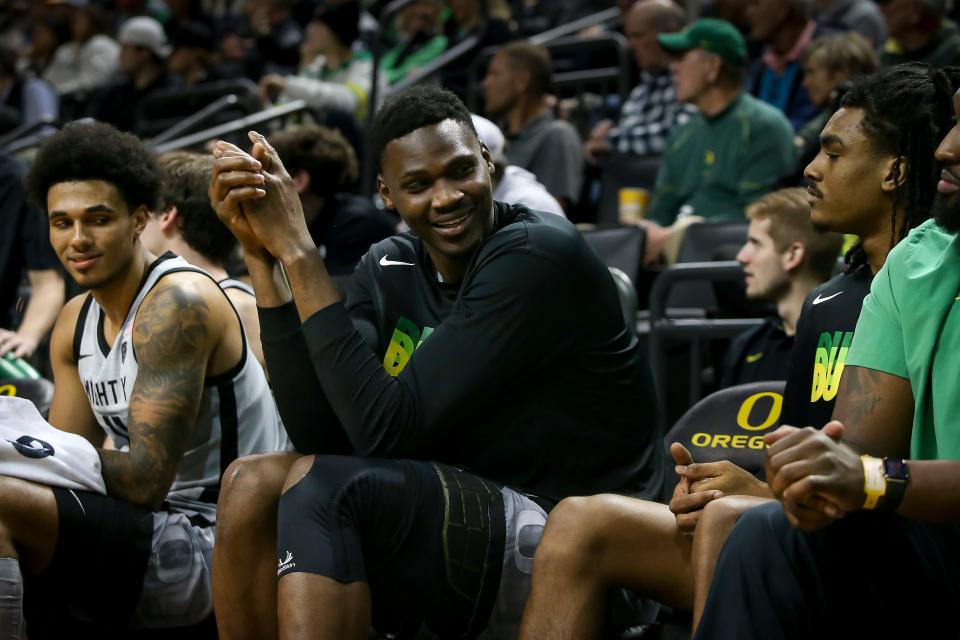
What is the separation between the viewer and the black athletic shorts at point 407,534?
273 centimetres

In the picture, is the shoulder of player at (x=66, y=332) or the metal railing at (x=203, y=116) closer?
the shoulder of player at (x=66, y=332)

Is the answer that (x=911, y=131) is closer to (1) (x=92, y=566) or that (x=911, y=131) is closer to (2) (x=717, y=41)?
(1) (x=92, y=566)

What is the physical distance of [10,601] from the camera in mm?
3061

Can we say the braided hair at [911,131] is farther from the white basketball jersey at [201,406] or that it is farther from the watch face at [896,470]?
the white basketball jersey at [201,406]

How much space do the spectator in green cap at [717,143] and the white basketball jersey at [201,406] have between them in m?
3.01

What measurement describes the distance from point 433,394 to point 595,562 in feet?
1.77

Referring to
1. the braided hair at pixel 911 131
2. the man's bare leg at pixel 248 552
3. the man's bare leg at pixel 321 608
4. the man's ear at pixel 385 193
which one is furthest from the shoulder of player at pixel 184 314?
the braided hair at pixel 911 131

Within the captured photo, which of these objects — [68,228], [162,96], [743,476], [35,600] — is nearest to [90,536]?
[35,600]

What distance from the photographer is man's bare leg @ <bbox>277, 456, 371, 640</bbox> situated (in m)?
2.63

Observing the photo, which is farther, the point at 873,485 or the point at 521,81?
the point at 521,81

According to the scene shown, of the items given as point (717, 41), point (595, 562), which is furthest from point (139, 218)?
point (717, 41)

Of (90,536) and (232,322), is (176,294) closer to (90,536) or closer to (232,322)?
(232,322)

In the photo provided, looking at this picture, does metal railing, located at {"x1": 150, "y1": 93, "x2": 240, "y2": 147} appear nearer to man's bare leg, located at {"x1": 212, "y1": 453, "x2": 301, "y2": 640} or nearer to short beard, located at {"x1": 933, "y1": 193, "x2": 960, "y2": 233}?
man's bare leg, located at {"x1": 212, "y1": 453, "x2": 301, "y2": 640}

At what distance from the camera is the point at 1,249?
596 centimetres
